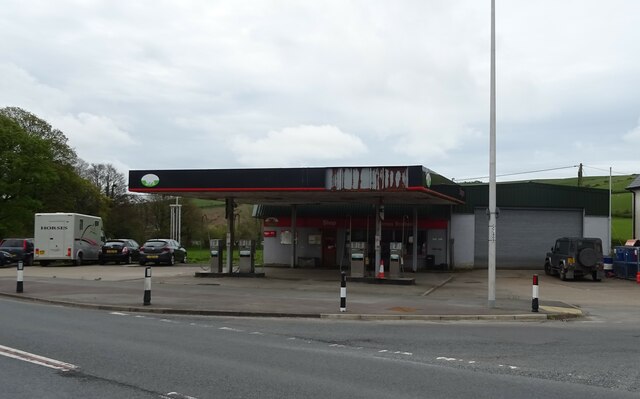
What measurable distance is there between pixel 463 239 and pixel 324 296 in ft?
56.4

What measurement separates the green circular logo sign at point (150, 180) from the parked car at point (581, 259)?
1881 centimetres

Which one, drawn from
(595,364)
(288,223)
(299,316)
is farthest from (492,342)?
(288,223)

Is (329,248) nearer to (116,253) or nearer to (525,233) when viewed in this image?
(525,233)

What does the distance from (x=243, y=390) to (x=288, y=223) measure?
2955cm

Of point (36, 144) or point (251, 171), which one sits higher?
point (36, 144)

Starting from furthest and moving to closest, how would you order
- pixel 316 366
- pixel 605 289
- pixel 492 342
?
1. pixel 605 289
2. pixel 492 342
3. pixel 316 366

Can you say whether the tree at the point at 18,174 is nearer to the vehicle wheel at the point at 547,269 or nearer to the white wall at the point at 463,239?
the white wall at the point at 463,239

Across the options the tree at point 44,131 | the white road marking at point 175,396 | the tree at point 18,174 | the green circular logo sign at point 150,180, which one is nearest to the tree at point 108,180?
the tree at point 44,131

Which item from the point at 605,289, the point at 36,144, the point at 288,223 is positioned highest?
the point at 36,144

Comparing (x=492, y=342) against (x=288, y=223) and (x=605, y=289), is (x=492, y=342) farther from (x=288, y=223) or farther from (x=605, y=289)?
(x=288, y=223)

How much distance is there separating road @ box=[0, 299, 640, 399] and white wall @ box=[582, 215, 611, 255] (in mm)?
23053

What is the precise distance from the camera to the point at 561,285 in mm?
26109

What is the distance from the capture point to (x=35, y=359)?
28.1 feet

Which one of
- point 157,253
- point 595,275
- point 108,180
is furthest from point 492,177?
point 108,180
